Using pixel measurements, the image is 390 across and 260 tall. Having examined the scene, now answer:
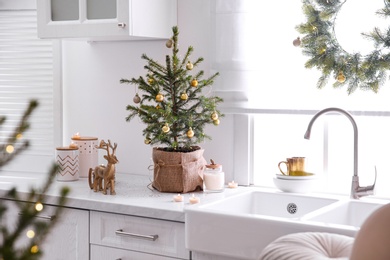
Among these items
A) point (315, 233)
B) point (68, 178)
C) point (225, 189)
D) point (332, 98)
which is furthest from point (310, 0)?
point (68, 178)

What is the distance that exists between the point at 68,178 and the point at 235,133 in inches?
32.9

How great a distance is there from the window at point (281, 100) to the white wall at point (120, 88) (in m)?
0.11

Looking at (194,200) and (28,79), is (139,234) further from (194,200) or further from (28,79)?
(28,79)

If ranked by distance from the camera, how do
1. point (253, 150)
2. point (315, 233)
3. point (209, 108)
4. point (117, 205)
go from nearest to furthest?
1. point (315, 233)
2. point (117, 205)
3. point (209, 108)
4. point (253, 150)

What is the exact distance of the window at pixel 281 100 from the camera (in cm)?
295

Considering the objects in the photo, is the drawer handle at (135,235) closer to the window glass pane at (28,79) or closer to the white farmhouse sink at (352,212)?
the white farmhouse sink at (352,212)

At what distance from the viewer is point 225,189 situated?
3.03 metres

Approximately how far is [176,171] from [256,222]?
0.64 metres

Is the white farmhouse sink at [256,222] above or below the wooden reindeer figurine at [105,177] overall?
below

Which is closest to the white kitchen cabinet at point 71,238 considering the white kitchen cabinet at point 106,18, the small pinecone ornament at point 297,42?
the white kitchen cabinet at point 106,18

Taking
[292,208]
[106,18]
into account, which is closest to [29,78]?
[106,18]

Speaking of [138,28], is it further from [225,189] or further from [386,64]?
[386,64]

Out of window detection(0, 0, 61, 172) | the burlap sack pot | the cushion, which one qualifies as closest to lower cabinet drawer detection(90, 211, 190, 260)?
the burlap sack pot

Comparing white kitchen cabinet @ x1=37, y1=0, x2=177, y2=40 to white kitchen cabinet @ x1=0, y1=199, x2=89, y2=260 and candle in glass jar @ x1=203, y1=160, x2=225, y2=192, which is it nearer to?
candle in glass jar @ x1=203, y1=160, x2=225, y2=192
